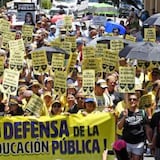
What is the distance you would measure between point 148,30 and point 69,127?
24.8 ft

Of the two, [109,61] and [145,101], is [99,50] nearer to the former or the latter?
[109,61]

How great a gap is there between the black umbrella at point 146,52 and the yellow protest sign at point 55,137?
4.68 metres

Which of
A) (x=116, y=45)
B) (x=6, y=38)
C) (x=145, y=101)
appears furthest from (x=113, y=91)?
(x=6, y=38)

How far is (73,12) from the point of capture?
40875 millimetres

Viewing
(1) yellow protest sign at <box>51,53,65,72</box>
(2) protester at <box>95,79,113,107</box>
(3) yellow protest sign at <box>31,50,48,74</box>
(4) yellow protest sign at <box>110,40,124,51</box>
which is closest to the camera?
(2) protester at <box>95,79,113,107</box>

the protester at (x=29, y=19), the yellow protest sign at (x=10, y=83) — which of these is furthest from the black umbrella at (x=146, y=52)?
the protester at (x=29, y=19)

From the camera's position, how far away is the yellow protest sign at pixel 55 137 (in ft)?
34.6

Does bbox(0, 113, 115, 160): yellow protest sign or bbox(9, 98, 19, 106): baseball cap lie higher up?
bbox(9, 98, 19, 106): baseball cap

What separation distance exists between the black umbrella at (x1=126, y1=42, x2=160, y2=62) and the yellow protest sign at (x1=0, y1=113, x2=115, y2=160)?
15.4 feet

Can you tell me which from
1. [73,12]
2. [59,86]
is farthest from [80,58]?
[73,12]

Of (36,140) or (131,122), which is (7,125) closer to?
(36,140)

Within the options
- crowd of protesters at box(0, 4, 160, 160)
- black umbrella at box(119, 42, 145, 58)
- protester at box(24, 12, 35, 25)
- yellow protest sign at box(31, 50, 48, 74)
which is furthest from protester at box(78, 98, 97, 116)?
protester at box(24, 12, 35, 25)

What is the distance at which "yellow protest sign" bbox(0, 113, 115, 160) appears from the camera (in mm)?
10555

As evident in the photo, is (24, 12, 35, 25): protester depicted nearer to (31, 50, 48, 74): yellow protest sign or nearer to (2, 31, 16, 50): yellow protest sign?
(2, 31, 16, 50): yellow protest sign
